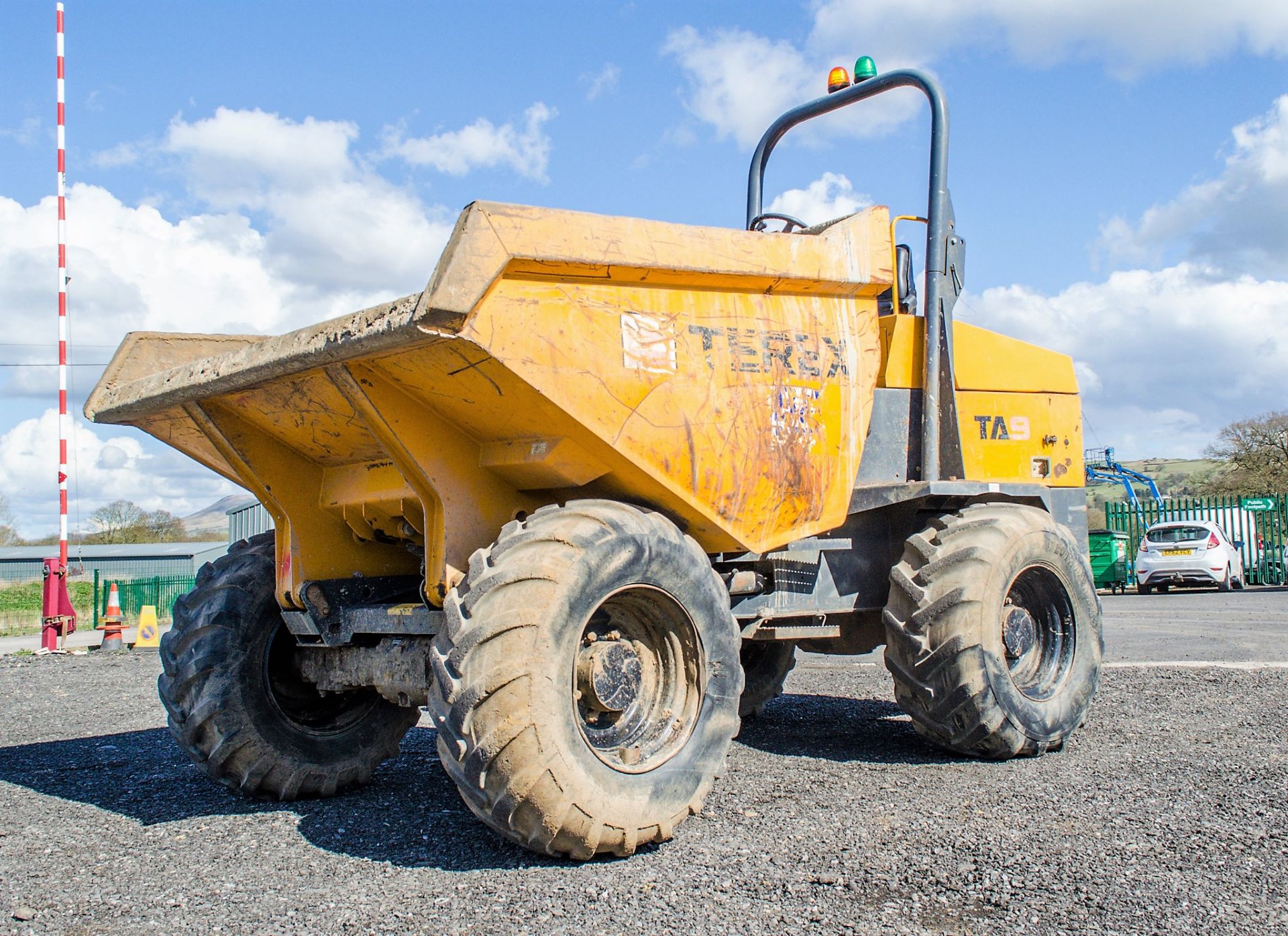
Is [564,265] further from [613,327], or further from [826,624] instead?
[826,624]

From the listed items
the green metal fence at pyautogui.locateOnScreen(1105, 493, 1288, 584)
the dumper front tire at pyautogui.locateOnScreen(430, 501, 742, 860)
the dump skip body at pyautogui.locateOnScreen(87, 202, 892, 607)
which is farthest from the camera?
the green metal fence at pyautogui.locateOnScreen(1105, 493, 1288, 584)

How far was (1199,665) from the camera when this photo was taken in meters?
8.81

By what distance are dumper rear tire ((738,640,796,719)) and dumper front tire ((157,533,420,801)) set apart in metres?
2.35

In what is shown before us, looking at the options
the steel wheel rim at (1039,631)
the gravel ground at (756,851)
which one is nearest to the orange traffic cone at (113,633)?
the gravel ground at (756,851)

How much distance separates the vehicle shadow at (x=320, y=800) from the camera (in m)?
3.91

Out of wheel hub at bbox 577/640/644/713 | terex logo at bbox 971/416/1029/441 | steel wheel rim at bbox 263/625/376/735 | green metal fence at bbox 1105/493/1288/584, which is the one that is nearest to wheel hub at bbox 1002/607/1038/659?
terex logo at bbox 971/416/1029/441

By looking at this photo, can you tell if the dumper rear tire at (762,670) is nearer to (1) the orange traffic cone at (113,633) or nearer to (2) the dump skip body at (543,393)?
(2) the dump skip body at (543,393)

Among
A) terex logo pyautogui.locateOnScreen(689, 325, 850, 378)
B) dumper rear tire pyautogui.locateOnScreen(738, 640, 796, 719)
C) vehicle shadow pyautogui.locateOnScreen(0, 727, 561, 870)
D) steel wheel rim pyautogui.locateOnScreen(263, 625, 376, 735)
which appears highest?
terex logo pyautogui.locateOnScreen(689, 325, 850, 378)

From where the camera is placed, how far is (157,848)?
402 cm

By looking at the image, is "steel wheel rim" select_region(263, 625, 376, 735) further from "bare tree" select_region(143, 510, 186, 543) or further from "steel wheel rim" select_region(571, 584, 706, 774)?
"bare tree" select_region(143, 510, 186, 543)

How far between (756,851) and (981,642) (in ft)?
6.14

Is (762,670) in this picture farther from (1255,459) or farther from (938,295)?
(1255,459)

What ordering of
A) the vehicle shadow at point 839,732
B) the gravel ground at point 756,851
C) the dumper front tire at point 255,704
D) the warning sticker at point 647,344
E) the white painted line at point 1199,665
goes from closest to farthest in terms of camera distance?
the gravel ground at point 756,851 → the warning sticker at point 647,344 → the dumper front tire at point 255,704 → the vehicle shadow at point 839,732 → the white painted line at point 1199,665

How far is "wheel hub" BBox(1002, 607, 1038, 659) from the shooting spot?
222 inches
